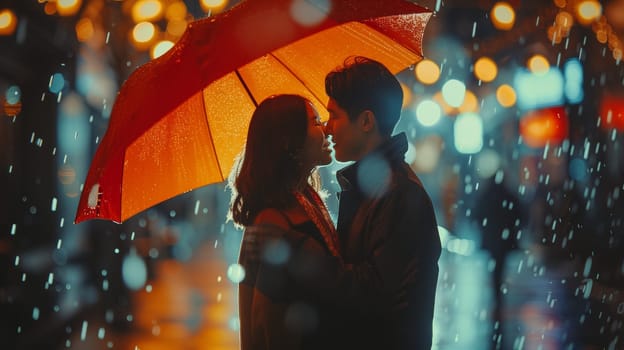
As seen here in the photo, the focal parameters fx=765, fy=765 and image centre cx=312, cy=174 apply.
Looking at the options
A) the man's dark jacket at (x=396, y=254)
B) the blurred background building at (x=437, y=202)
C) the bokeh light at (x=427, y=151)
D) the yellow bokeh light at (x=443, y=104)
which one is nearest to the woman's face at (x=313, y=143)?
the man's dark jacket at (x=396, y=254)

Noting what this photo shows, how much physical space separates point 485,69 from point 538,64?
17.5ft

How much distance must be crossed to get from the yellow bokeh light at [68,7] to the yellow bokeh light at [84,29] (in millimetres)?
500

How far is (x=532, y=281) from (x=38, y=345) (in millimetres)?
8743

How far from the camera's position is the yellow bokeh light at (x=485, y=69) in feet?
88.8

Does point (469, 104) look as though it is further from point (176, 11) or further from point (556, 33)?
point (176, 11)

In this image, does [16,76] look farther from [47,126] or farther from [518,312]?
[518,312]

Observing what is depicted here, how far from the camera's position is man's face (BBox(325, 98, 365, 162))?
331 cm

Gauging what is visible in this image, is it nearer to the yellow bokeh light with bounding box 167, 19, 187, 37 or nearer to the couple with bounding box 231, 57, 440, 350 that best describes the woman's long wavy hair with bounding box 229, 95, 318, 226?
the couple with bounding box 231, 57, 440, 350

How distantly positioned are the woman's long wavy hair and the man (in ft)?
0.57

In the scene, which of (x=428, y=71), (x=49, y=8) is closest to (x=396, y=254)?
(x=49, y=8)

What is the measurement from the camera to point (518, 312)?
11.1m

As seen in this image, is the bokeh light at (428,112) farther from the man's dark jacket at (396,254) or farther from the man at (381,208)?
the man's dark jacket at (396,254)

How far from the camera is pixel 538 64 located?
22.6 meters

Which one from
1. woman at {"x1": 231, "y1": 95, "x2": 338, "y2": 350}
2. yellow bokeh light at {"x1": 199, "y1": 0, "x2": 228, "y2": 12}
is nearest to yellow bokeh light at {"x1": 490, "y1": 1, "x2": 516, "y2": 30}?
yellow bokeh light at {"x1": 199, "y1": 0, "x2": 228, "y2": 12}
